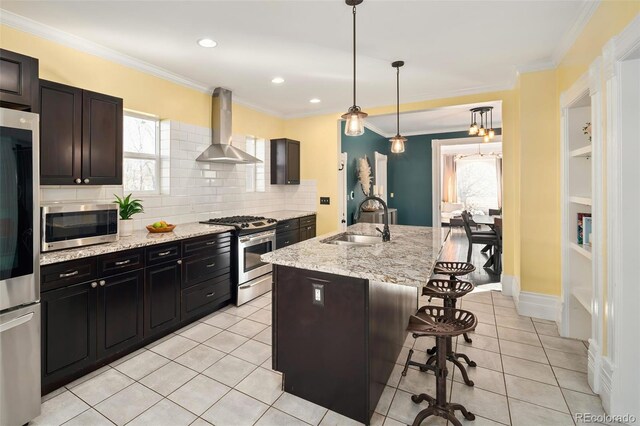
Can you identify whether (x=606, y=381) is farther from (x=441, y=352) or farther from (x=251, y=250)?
(x=251, y=250)

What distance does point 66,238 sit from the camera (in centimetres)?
222

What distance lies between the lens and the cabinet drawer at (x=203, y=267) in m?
3.06

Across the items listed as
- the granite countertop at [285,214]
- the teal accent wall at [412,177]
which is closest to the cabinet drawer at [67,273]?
the granite countertop at [285,214]

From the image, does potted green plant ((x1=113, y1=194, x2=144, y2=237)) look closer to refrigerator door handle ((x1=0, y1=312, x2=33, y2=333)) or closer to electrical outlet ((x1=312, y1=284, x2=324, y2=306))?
refrigerator door handle ((x1=0, y1=312, x2=33, y2=333))

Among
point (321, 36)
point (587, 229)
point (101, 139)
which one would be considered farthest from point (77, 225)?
point (587, 229)

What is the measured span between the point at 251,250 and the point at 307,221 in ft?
4.86

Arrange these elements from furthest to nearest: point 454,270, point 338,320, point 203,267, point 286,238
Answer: point 286,238 → point 203,267 → point 454,270 → point 338,320

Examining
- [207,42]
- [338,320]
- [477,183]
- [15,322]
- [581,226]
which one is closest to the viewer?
[15,322]

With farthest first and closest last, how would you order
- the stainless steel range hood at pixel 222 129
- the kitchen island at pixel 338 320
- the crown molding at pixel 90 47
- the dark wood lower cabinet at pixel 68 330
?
the stainless steel range hood at pixel 222 129 → the crown molding at pixel 90 47 → the dark wood lower cabinet at pixel 68 330 → the kitchen island at pixel 338 320

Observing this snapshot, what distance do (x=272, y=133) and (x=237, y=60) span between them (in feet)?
7.01

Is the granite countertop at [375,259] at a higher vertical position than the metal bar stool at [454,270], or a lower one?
higher

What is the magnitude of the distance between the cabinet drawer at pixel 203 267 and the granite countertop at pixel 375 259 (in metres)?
1.33

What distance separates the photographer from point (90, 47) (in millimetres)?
2826

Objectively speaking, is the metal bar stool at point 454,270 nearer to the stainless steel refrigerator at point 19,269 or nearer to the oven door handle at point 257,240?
the oven door handle at point 257,240
